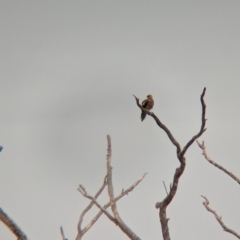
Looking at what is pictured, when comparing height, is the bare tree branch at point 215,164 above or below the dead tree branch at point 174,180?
below

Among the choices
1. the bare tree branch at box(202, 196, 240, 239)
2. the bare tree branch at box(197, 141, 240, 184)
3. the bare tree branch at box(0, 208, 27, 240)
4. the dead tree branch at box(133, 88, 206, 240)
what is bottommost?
the bare tree branch at box(202, 196, 240, 239)

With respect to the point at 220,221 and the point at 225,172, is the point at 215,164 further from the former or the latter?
the point at 220,221

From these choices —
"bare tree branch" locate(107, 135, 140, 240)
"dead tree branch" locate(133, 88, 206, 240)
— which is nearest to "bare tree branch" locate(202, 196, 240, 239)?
"bare tree branch" locate(107, 135, 140, 240)

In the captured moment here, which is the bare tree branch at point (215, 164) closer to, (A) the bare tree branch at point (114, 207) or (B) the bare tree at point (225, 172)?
(B) the bare tree at point (225, 172)

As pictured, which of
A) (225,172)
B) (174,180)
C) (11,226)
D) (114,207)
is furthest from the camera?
(225,172)

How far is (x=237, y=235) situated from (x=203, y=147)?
223 centimetres

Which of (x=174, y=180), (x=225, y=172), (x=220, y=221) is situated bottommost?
(x=220, y=221)

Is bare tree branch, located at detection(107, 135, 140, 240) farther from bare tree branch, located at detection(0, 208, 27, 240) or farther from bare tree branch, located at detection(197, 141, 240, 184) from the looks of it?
bare tree branch, located at detection(197, 141, 240, 184)

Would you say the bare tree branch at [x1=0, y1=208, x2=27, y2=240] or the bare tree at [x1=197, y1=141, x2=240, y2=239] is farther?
the bare tree at [x1=197, y1=141, x2=240, y2=239]

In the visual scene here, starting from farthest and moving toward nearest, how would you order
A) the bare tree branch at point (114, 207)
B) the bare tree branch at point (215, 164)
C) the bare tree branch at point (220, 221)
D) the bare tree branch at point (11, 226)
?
the bare tree branch at point (215, 164) < the bare tree branch at point (220, 221) < the bare tree branch at point (114, 207) < the bare tree branch at point (11, 226)

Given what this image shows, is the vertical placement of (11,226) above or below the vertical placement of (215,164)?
above

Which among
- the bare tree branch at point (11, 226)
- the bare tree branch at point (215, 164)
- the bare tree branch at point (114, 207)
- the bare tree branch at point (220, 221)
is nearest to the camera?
the bare tree branch at point (11, 226)

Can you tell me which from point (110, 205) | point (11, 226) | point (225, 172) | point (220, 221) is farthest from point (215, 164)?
point (11, 226)

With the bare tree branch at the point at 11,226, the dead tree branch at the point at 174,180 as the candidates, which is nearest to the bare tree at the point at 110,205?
the dead tree branch at the point at 174,180
